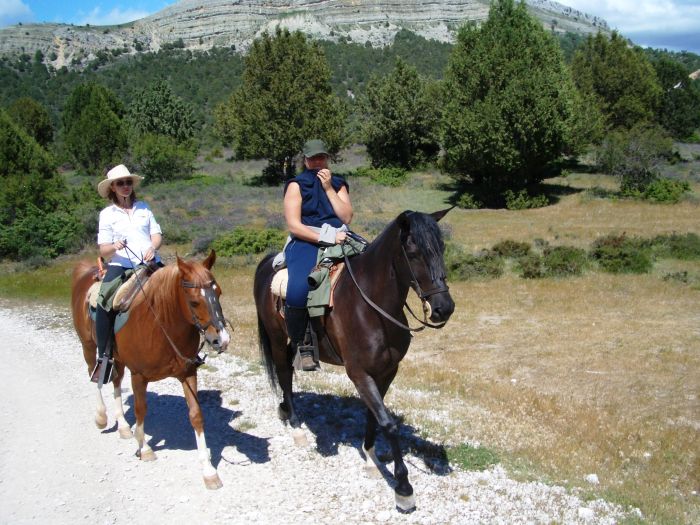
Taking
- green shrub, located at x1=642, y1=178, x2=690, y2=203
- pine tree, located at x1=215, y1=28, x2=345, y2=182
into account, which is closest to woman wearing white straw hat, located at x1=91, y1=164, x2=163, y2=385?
green shrub, located at x1=642, y1=178, x2=690, y2=203

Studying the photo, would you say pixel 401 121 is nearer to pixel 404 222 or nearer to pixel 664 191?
pixel 664 191

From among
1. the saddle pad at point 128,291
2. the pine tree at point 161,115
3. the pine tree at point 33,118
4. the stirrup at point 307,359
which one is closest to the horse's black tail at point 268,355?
the stirrup at point 307,359

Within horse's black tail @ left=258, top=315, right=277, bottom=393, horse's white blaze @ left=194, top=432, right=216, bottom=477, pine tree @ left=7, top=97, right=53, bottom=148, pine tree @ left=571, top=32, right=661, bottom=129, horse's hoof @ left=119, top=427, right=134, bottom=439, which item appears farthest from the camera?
pine tree @ left=7, top=97, right=53, bottom=148

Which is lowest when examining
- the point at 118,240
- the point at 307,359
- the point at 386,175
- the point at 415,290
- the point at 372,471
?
the point at 386,175

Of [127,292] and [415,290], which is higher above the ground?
[415,290]

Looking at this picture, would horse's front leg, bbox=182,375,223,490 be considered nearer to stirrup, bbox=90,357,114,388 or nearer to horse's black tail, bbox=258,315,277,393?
stirrup, bbox=90,357,114,388

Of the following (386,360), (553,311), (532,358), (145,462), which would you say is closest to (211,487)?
(145,462)

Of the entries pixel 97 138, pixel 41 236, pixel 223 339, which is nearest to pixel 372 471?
pixel 223 339

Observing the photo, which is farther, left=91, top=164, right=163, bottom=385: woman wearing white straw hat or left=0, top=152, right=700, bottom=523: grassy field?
left=0, top=152, right=700, bottom=523: grassy field

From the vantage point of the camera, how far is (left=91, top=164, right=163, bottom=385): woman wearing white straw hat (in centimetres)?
631

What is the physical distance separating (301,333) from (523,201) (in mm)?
30587

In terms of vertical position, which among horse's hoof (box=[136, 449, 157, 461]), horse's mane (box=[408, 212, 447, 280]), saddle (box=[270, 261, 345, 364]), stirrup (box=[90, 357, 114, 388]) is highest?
horse's mane (box=[408, 212, 447, 280])

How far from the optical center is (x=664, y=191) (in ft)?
111

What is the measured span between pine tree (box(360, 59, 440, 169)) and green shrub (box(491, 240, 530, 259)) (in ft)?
84.4
